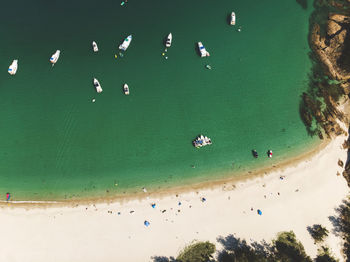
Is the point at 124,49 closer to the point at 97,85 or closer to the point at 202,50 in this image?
the point at 97,85

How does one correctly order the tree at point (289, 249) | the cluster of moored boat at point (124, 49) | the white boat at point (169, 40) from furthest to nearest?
the white boat at point (169, 40) < the cluster of moored boat at point (124, 49) < the tree at point (289, 249)

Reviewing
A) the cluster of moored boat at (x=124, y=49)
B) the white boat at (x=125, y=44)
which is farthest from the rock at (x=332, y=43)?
the white boat at (x=125, y=44)

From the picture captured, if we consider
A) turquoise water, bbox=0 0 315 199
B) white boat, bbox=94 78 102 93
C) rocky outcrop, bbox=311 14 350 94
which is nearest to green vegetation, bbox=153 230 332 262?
turquoise water, bbox=0 0 315 199

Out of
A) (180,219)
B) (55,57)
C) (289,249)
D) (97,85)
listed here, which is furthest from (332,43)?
(55,57)

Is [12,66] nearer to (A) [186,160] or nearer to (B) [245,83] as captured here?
(A) [186,160]

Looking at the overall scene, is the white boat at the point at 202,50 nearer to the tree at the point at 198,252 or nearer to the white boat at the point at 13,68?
the tree at the point at 198,252

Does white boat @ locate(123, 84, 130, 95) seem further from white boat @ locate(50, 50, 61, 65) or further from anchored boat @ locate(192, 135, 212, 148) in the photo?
anchored boat @ locate(192, 135, 212, 148)
